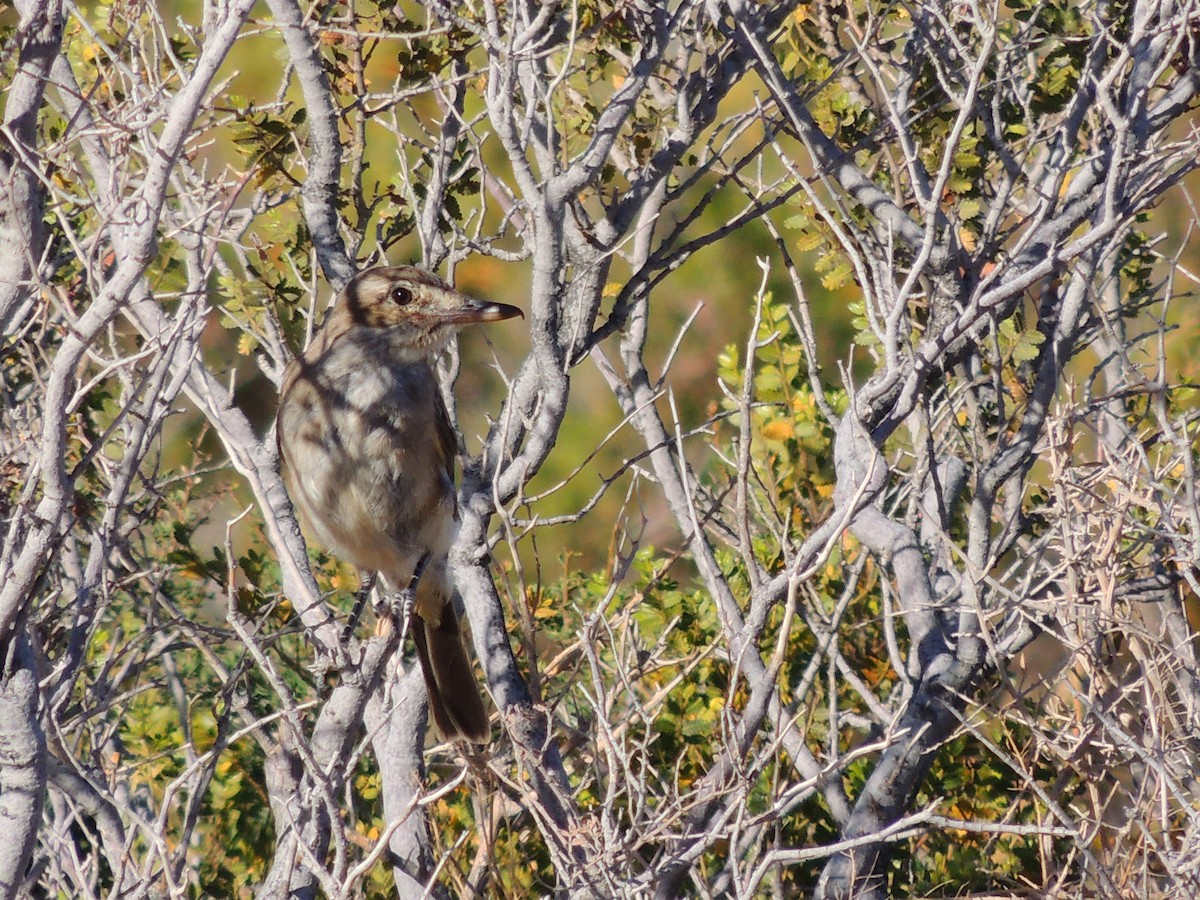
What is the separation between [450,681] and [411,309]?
3.70 ft

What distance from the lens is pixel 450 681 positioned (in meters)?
4.50

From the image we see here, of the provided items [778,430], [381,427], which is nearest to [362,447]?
[381,427]

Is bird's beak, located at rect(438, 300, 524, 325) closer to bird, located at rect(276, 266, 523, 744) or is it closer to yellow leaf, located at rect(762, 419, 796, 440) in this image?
bird, located at rect(276, 266, 523, 744)

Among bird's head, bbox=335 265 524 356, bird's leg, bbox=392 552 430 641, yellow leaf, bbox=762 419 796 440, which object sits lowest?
yellow leaf, bbox=762 419 796 440

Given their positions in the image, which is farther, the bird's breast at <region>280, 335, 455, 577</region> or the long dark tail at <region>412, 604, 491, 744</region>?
the bird's breast at <region>280, 335, 455, 577</region>

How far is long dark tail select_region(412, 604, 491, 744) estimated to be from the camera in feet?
14.1

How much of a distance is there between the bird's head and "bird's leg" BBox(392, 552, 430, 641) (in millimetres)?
642

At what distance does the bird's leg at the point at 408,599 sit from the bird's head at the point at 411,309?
2.11 feet

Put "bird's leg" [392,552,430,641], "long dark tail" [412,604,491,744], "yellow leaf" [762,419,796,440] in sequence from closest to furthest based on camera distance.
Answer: "bird's leg" [392,552,430,641]
"long dark tail" [412,604,491,744]
"yellow leaf" [762,419,796,440]

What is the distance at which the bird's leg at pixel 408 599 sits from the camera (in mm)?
3379

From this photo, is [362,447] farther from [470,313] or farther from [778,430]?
[778,430]

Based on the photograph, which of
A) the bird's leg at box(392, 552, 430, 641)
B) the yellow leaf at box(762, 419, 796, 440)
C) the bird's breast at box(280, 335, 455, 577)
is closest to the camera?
the bird's leg at box(392, 552, 430, 641)

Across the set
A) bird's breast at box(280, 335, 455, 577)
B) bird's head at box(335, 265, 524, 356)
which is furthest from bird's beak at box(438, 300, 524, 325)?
bird's breast at box(280, 335, 455, 577)

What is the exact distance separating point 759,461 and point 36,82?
257 centimetres
